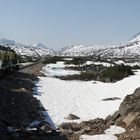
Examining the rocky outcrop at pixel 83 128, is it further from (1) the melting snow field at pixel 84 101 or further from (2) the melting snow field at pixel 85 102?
(1) the melting snow field at pixel 84 101

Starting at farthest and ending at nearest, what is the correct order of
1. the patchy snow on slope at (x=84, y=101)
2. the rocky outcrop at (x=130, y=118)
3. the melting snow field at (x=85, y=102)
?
1. the patchy snow on slope at (x=84, y=101)
2. the melting snow field at (x=85, y=102)
3. the rocky outcrop at (x=130, y=118)

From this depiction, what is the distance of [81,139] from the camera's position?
1795 cm

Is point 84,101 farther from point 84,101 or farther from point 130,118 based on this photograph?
point 130,118

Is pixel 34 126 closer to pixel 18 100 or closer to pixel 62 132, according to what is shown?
pixel 62 132

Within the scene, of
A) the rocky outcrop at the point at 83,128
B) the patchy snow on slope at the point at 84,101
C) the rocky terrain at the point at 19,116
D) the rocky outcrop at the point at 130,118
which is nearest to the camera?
the rocky outcrop at the point at 130,118

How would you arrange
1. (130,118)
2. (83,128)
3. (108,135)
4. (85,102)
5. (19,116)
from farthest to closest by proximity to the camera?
(85,102)
(19,116)
(83,128)
(130,118)
(108,135)

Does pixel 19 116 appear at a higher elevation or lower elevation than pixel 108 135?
higher

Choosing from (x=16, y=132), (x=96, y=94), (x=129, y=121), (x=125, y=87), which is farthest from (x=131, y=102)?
(x=125, y=87)

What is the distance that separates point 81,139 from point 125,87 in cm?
2331

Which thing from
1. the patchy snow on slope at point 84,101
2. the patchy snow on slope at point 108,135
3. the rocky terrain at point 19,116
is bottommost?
the patchy snow on slope at point 84,101

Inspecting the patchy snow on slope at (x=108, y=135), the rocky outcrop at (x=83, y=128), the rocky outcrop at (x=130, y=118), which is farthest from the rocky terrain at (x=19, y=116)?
the rocky outcrop at (x=130, y=118)

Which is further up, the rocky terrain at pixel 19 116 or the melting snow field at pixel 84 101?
the rocky terrain at pixel 19 116

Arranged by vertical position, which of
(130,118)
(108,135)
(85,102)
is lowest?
(85,102)

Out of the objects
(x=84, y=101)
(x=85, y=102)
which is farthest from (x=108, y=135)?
(x=84, y=101)
